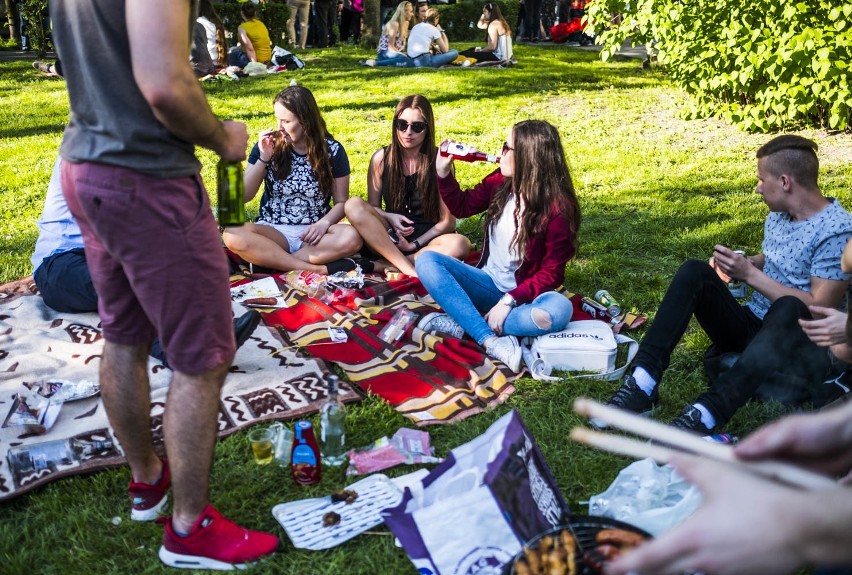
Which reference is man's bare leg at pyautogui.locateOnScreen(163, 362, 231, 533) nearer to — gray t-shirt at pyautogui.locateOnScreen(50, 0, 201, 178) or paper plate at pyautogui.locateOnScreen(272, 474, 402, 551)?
paper plate at pyautogui.locateOnScreen(272, 474, 402, 551)

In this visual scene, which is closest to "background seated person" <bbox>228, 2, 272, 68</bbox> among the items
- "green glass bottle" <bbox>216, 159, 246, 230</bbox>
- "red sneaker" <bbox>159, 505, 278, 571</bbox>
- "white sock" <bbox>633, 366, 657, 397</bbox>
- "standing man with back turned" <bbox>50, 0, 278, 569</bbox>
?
"green glass bottle" <bbox>216, 159, 246, 230</bbox>

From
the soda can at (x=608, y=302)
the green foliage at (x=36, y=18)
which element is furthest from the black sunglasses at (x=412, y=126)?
the green foliage at (x=36, y=18)

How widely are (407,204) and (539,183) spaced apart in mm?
1372

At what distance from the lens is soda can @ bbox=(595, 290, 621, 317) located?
186 inches

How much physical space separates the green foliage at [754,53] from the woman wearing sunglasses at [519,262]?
14.5 ft

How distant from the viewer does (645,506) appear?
2.78m

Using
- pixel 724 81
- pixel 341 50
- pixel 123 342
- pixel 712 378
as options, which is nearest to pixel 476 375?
pixel 712 378

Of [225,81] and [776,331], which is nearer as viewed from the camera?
[776,331]

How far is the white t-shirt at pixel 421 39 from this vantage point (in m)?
14.3

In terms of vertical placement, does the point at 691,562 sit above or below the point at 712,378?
above

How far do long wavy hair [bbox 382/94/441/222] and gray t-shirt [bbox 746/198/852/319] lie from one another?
2.18 metres

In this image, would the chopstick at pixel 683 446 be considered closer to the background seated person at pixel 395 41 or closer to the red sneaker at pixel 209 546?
the red sneaker at pixel 209 546

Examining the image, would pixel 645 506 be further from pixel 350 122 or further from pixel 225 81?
pixel 225 81

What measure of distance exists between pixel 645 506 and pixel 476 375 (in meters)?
1.39
